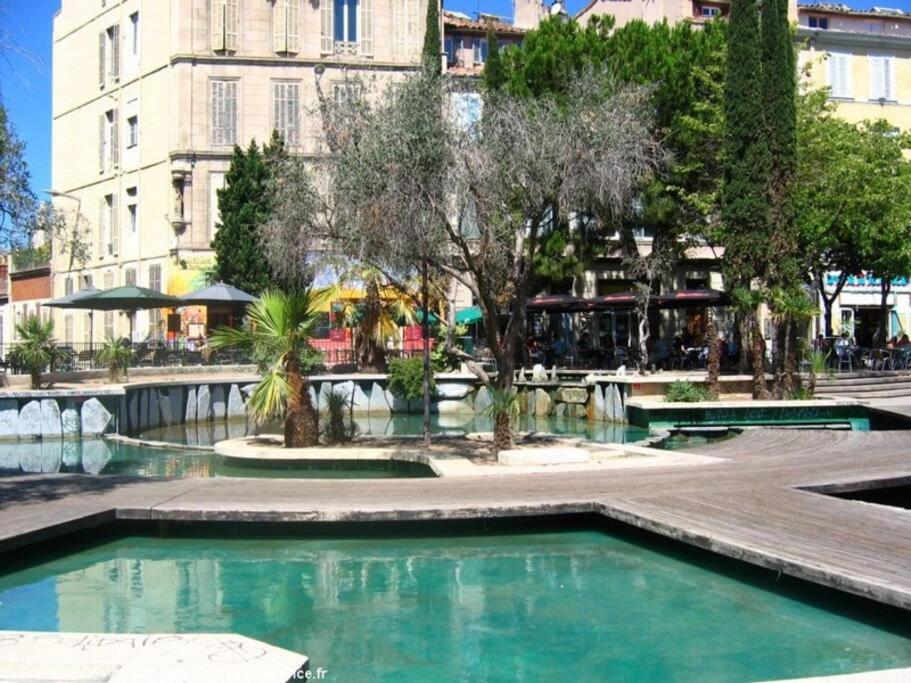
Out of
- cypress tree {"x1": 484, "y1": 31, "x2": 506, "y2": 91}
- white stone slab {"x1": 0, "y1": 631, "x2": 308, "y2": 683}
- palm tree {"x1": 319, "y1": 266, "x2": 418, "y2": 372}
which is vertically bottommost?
white stone slab {"x1": 0, "y1": 631, "x2": 308, "y2": 683}

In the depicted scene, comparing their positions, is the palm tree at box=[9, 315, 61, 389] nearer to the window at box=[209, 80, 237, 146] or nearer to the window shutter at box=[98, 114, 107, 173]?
the window at box=[209, 80, 237, 146]

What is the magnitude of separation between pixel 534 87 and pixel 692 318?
46.5ft

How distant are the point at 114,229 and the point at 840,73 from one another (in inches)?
1330

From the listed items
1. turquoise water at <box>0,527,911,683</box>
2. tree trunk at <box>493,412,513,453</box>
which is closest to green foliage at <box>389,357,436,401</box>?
tree trunk at <box>493,412,513,453</box>

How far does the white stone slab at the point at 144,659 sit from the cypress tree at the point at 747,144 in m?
17.7

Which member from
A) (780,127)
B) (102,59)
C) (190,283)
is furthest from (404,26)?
(780,127)

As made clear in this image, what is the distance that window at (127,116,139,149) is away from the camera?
39.5 metres

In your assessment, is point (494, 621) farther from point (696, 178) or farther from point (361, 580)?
point (696, 178)

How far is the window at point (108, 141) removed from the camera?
132ft

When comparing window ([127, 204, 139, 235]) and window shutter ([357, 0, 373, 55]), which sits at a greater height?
window shutter ([357, 0, 373, 55])

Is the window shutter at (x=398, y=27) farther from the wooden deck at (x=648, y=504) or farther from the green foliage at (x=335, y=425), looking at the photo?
the wooden deck at (x=648, y=504)

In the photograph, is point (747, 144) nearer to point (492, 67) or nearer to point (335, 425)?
point (492, 67)

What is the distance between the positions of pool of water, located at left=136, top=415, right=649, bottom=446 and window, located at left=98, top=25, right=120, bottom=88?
22732mm

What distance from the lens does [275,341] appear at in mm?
14812
